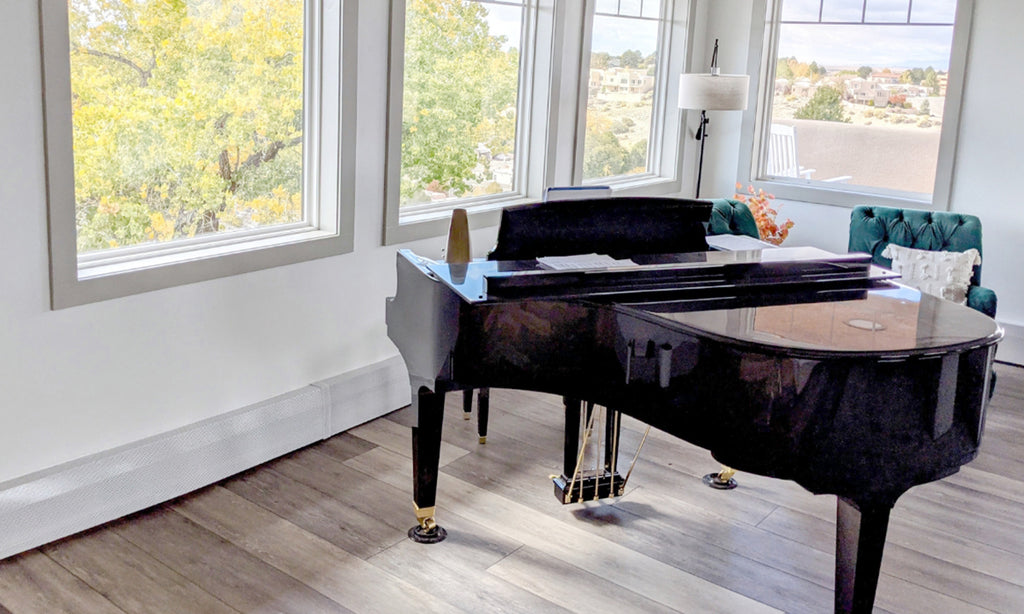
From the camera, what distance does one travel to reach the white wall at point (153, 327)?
2951mm

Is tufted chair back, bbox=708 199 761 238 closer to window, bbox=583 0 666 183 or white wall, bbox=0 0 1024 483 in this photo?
window, bbox=583 0 666 183

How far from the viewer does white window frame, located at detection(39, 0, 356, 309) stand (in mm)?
2980

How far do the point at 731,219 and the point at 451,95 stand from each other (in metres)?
1.56

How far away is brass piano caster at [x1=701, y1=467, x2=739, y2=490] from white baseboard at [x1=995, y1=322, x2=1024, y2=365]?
2.48 meters

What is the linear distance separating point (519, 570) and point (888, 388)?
1335mm

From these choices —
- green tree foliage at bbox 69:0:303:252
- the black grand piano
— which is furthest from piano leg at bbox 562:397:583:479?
green tree foliage at bbox 69:0:303:252

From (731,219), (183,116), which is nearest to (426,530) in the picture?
(183,116)

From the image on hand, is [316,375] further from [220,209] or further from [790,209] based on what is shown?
[790,209]

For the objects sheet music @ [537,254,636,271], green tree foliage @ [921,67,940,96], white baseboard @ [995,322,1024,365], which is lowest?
white baseboard @ [995,322,1024,365]

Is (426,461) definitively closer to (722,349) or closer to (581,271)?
(581,271)

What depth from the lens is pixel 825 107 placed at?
6098mm

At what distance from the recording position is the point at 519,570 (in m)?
3.13

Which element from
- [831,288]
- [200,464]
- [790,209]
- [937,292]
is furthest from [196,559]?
[790,209]

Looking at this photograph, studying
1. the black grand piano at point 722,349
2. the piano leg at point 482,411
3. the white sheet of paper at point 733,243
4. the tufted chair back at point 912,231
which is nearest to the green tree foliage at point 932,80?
the tufted chair back at point 912,231
